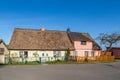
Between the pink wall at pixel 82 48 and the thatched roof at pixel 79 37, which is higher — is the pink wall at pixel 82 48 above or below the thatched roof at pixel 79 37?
below

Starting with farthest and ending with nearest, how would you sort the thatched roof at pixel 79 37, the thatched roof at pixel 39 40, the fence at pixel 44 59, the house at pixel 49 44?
the thatched roof at pixel 79 37
the thatched roof at pixel 39 40
the house at pixel 49 44
the fence at pixel 44 59

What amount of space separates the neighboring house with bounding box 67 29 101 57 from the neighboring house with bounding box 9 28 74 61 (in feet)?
4.17

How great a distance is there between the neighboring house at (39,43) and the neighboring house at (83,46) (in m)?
1.27

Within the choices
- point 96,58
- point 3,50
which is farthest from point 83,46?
point 3,50

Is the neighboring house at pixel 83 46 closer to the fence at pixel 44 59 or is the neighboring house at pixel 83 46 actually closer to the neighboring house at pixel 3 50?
the fence at pixel 44 59

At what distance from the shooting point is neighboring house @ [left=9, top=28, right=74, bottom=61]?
4150cm

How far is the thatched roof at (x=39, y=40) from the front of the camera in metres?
42.0

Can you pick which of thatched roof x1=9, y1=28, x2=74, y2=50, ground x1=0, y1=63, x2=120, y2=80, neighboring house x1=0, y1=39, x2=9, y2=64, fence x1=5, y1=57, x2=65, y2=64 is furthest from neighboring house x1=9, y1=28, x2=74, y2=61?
ground x1=0, y1=63, x2=120, y2=80

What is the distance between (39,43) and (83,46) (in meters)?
10.5

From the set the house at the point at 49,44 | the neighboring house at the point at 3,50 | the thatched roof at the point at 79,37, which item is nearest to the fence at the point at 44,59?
the house at the point at 49,44

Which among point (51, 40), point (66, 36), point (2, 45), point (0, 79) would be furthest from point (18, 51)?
point (0, 79)

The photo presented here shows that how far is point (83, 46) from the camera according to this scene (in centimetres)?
4741

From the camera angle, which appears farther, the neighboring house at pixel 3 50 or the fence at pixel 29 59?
the neighboring house at pixel 3 50

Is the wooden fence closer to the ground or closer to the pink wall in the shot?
the pink wall
